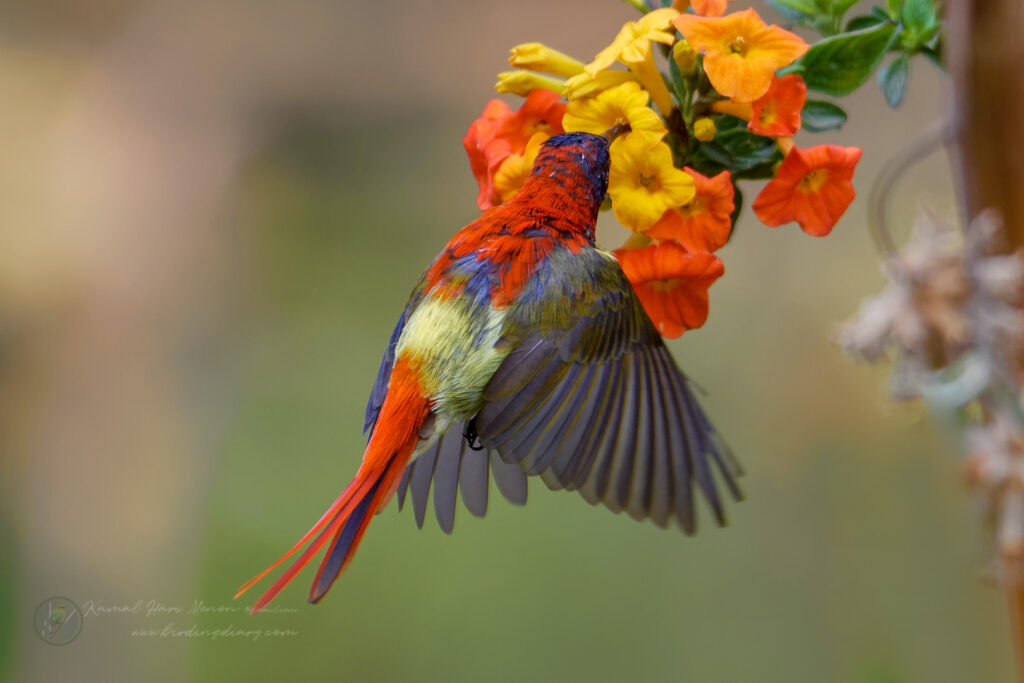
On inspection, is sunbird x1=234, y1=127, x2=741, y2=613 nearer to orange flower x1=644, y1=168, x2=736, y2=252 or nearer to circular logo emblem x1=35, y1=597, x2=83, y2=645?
orange flower x1=644, y1=168, x2=736, y2=252

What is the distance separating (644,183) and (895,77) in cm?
29

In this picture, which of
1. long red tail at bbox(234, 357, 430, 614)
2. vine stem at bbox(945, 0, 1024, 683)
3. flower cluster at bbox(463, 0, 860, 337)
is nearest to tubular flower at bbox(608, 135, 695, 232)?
flower cluster at bbox(463, 0, 860, 337)

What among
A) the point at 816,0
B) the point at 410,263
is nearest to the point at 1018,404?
the point at 816,0

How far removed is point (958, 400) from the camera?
1.95 ft

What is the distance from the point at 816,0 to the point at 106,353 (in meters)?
2.00

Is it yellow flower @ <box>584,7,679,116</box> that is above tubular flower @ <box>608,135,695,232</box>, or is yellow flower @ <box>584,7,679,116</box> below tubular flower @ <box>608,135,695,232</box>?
above

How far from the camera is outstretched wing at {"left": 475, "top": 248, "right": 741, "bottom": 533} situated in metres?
0.93

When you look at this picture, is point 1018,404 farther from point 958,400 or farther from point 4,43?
point 4,43

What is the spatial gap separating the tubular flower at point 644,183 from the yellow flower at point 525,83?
138 mm

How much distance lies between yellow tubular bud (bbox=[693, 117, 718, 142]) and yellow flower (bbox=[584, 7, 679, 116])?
4 cm

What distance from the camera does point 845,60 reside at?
850 mm

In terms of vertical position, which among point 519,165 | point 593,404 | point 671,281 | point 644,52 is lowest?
point 593,404

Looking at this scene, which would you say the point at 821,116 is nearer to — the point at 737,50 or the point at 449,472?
the point at 737,50

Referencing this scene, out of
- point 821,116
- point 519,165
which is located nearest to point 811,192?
point 821,116
